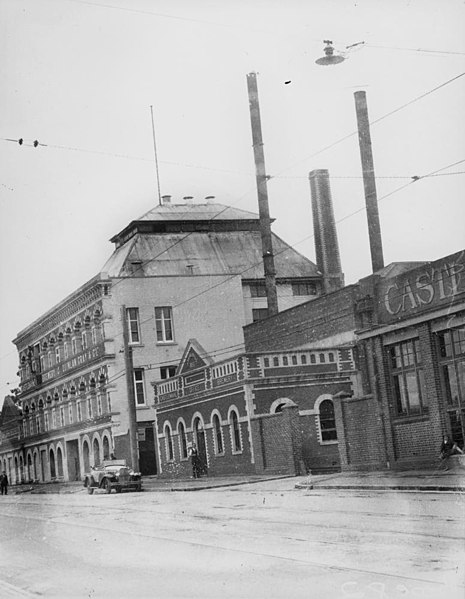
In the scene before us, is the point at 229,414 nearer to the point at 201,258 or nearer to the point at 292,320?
the point at 292,320

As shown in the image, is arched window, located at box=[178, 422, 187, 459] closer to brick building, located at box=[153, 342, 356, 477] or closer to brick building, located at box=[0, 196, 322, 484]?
brick building, located at box=[153, 342, 356, 477]

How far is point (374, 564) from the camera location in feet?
32.7

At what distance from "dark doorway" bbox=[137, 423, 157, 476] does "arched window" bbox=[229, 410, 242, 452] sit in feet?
49.1

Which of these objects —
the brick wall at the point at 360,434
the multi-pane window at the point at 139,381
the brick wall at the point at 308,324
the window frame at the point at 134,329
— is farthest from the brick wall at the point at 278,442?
→ the window frame at the point at 134,329

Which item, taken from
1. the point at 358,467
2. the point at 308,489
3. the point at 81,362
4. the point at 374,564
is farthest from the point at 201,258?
the point at 374,564

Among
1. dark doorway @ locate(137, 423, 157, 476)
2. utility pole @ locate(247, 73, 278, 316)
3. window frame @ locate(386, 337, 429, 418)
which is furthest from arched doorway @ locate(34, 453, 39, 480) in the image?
window frame @ locate(386, 337, 429, 418)

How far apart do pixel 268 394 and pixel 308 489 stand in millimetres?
10791

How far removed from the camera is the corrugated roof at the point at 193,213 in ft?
188

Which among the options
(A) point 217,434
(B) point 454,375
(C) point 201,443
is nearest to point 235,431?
(A) point 217,434

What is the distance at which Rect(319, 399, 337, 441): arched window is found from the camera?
3512 centimetres

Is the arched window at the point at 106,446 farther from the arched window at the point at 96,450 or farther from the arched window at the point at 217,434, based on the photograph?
the arched window at the point at 217,434

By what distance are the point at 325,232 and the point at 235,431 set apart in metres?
19.2

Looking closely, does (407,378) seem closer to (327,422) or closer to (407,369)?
(407,369)

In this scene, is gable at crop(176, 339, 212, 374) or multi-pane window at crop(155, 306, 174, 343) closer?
gable at crop(176, 339, 212, 374)
